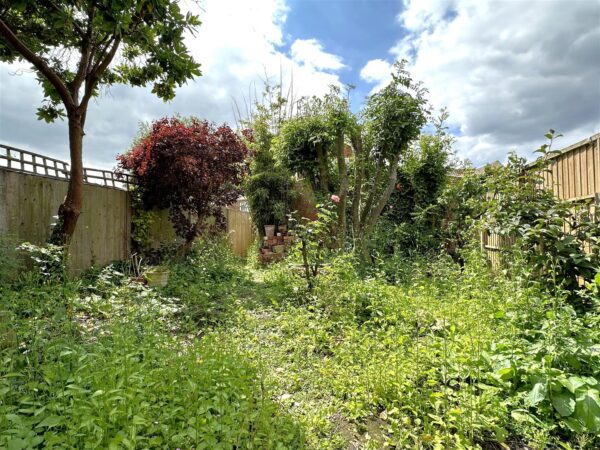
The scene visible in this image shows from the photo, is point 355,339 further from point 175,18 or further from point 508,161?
point 175,18

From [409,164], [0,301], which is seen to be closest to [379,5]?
[409,164]

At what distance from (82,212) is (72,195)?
3.43 feet

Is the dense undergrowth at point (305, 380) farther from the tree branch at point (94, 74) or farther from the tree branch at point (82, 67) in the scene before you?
the tree branch at point (82, 67)

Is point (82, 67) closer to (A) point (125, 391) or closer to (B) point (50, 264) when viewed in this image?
(B) point (50, 264)

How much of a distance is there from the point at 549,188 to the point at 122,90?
19.0ft

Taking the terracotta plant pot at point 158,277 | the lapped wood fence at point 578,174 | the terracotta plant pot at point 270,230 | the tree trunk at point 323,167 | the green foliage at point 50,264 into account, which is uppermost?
the tree trunk at point 323,167

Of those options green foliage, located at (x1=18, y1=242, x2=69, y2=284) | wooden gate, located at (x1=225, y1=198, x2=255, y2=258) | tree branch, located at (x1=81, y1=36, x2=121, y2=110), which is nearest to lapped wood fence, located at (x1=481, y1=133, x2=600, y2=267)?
green foliage, located at (x1=18, y1=242, x2=69, y2=284)

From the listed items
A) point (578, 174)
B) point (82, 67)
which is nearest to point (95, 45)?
point (82, 67)

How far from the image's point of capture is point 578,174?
2.91 metres

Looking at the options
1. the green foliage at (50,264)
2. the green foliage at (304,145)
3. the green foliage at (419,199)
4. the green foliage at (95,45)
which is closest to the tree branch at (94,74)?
the green foliage at (95,45)

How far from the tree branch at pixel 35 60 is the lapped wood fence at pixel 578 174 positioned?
17.0ft

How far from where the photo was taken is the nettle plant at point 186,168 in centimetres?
539

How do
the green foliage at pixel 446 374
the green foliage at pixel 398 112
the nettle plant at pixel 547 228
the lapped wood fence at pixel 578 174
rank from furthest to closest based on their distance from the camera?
1. the green foliage at pixel 398 112
2. the lapped wood fence at pixel 578 174
3. the nettle plant at pixel 547 228
4. the green foliage at pixel 446 374

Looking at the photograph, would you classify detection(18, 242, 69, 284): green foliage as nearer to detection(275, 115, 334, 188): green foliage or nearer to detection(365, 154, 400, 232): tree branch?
detection(275, 115, 334, 188): green foliage
